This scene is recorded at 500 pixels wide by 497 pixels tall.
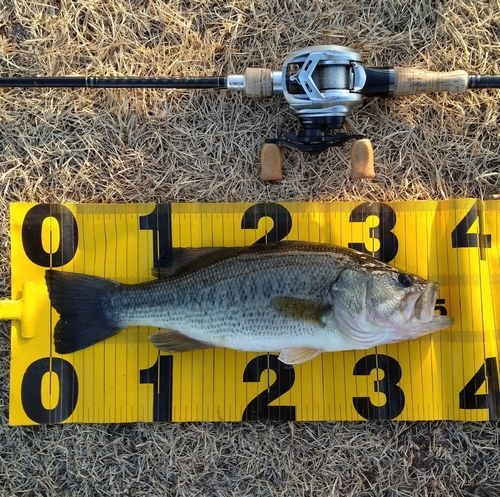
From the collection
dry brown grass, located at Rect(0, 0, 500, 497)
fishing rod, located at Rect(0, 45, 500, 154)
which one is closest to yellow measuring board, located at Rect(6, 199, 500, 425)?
dry brown grass, located at Rect(0, 0, 500, 497)

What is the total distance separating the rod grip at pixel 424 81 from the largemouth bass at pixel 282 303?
92 cm

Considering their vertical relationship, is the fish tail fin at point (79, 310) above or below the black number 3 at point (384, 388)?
above

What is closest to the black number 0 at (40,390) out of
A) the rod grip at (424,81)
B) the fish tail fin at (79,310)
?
the fish tail fin at (79,310)

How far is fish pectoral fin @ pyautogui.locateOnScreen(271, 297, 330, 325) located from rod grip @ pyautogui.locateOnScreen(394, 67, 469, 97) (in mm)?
1201

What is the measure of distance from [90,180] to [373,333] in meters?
1.77

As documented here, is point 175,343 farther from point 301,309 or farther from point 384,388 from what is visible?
point 384,388

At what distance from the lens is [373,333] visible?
2.13m

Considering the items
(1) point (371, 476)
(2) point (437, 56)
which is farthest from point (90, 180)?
(1) point (371, 476)

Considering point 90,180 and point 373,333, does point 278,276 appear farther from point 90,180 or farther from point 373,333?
point 90,180

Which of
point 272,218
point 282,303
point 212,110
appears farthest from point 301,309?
point 212,110

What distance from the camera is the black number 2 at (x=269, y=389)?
2443mm

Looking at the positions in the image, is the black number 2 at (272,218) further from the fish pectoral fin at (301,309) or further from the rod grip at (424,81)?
the rod grip at (424,81)

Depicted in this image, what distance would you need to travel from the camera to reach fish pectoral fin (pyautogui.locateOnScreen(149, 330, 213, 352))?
2.28 meters

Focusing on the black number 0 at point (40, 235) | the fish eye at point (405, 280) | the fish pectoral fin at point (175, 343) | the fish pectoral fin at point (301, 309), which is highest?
the black number 0 at point (40, 235)
